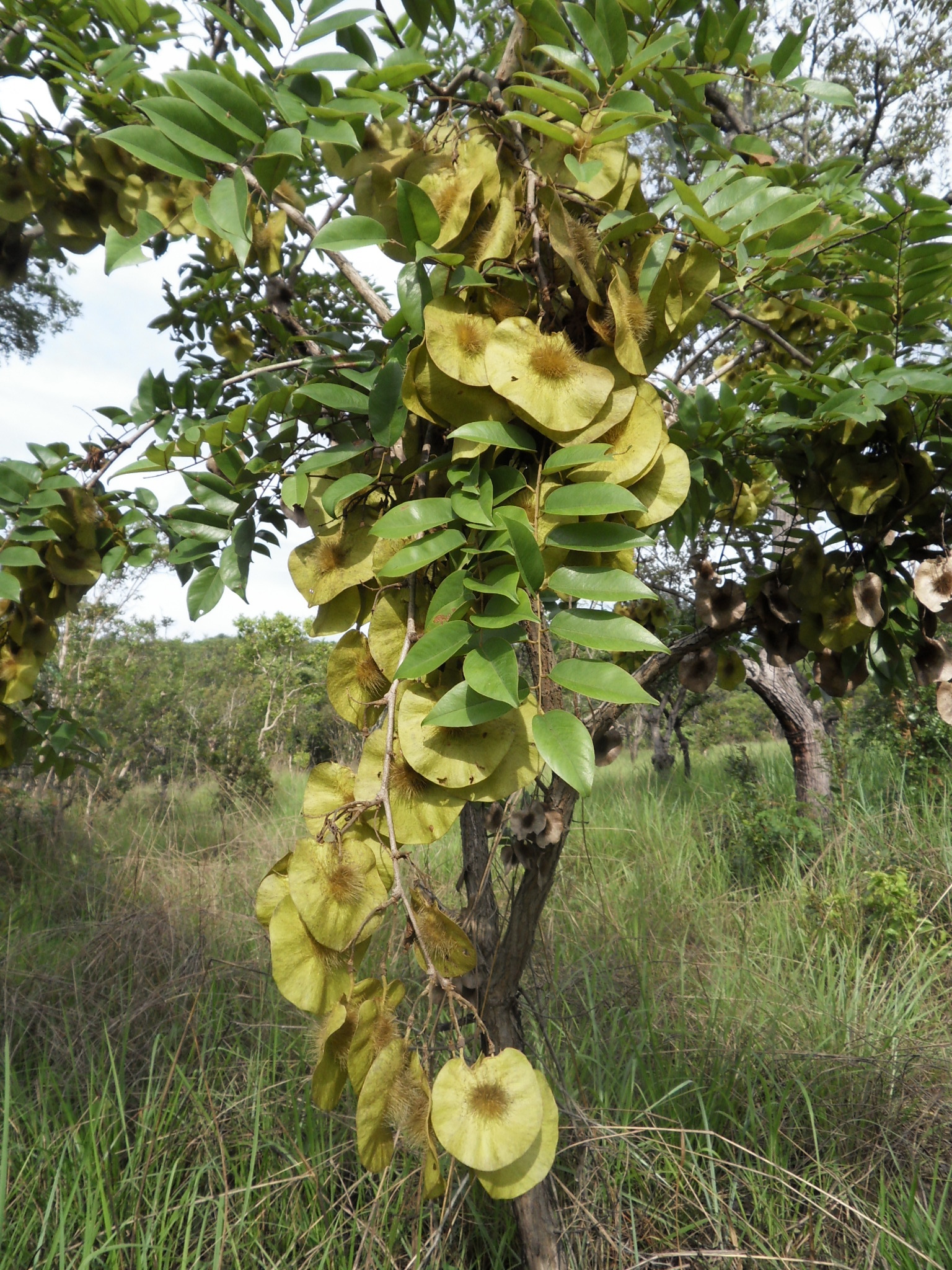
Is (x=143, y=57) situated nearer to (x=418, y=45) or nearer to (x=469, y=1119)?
(x=418, y=45)

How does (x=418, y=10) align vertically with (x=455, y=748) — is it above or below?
above

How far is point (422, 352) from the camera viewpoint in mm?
616

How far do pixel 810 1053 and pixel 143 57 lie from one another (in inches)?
92.6

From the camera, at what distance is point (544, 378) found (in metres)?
0.59

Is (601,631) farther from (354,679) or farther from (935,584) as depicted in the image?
(935,584)

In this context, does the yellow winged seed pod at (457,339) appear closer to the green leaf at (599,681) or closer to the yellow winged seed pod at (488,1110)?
the green leaf at (599,681)

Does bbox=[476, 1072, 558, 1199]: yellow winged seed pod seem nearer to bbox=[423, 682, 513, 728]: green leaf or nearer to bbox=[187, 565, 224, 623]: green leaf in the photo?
bbox=[423, 682, 513, 728]: green leaf

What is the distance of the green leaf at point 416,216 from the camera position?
0.59 meters

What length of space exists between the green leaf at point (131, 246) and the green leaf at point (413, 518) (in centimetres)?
31

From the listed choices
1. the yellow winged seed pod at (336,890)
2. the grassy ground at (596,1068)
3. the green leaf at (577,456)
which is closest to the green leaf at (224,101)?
the green leaf at (577,456)

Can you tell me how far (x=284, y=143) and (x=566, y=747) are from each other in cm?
49

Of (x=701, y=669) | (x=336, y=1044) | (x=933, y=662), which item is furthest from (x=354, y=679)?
(x=933, y=662)

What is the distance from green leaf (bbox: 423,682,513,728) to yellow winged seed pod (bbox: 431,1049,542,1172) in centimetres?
22

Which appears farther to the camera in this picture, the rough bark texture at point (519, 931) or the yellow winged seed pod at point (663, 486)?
the rough bark texture at point (519, 931)
